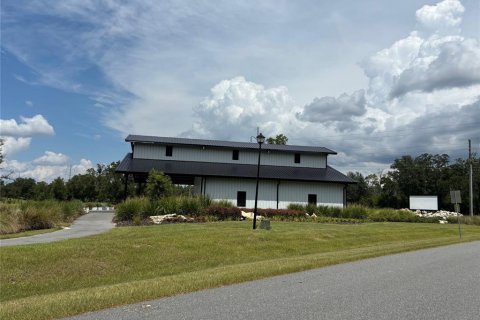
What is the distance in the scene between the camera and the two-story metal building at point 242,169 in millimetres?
38625

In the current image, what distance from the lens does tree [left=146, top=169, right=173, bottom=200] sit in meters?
30.6

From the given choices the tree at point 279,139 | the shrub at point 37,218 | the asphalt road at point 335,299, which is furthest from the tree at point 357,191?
the asphalt road at point 335,299

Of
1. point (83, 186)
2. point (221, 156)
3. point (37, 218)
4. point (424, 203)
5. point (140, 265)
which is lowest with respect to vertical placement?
point (140, 265)

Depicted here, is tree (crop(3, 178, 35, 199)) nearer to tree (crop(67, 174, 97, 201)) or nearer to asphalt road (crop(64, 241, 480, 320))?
tree (crop(67, 174, 97, 201))

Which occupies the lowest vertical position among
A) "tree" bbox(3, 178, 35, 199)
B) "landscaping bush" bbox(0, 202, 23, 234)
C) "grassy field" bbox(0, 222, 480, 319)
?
"grassy field" bbox(0, 222, 480, 319)

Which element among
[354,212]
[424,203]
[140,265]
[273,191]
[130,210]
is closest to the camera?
[140,265]

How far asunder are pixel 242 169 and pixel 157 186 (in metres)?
10.9

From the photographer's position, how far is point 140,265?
43.3 feet

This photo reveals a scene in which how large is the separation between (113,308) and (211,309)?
155cm

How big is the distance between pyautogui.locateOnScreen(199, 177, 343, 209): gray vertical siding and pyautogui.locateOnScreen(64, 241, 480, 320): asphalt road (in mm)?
27184

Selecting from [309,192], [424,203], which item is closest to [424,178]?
[424,203]

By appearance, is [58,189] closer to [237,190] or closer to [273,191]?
[237,190]

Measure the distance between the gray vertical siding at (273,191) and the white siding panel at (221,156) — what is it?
7.94 ft

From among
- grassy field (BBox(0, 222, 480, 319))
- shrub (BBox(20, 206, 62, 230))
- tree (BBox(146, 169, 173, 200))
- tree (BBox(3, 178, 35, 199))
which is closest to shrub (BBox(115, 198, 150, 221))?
tree (BBox(146, 169, 173, 200))
